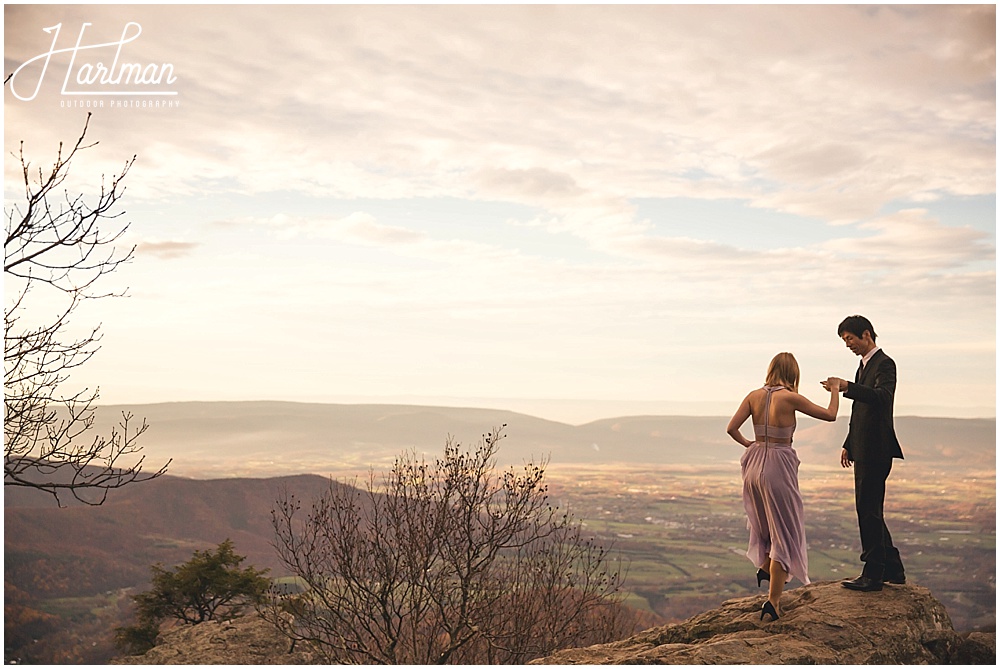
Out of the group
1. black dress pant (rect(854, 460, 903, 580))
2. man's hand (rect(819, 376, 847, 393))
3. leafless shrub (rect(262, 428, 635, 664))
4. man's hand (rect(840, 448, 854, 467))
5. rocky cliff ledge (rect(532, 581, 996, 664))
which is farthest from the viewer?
leafless shrub (rect(262, 428, 635, 664))

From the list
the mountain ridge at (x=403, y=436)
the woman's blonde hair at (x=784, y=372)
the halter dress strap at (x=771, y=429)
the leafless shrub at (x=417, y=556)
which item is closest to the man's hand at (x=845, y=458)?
the halter dress strap at (x=771, y=429)

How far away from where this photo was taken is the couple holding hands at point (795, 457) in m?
5.37

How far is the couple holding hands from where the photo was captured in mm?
5371

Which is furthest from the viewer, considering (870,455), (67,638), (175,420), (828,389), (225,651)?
(175,420)

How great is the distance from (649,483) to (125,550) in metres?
13.9

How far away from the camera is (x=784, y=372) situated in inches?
213

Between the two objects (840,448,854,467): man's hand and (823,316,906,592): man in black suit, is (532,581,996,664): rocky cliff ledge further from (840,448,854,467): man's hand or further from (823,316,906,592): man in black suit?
(840,448,854,467): man's hand

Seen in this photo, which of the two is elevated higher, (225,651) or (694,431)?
(694,431)

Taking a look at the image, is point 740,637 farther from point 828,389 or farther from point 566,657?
point 828,389

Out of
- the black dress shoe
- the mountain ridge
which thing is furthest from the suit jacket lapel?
the mountain ridge

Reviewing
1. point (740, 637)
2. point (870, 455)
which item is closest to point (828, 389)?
point (870, 455)

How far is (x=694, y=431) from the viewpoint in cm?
2680

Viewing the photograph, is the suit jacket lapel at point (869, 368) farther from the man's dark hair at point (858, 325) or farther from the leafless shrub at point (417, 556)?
the leafless shrub at point (417, 556)

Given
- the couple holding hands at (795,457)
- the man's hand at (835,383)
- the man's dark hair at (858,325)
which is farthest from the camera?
the man's dark hair at (858,325)
